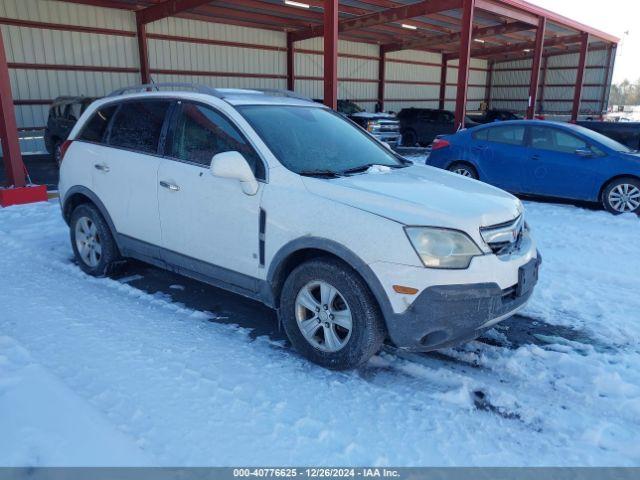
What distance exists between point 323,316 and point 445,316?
2.59ft

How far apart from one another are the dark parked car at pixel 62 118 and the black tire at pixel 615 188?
1157cm

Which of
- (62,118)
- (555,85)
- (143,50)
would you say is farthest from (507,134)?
(555,85)

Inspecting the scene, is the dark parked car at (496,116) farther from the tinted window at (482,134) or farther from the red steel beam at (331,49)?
the tinted window at (482,134)

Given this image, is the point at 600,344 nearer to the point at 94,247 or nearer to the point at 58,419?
the point at 58,419

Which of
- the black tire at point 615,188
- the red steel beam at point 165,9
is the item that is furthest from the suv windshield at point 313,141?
the red steel beam at point 165,9

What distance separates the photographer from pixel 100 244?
4863mm

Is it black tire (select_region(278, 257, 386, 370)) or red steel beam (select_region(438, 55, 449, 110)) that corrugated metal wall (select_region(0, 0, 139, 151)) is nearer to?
black tire (select_region(278, 257, 386, 370))

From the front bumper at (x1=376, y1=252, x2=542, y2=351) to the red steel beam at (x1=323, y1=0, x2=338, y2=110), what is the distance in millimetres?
8469

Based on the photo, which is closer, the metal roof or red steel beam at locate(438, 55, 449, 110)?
the metal roof

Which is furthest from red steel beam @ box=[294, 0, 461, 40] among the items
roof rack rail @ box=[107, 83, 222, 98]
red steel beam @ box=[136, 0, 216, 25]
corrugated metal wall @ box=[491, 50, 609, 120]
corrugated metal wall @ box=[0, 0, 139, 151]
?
corrugated metal wall @ box=[491, 50, 609, 120]

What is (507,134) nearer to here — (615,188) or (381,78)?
(615,188)

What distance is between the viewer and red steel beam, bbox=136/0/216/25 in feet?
47.6

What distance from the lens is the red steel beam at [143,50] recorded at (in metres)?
16.9

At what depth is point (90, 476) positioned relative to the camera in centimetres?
229
